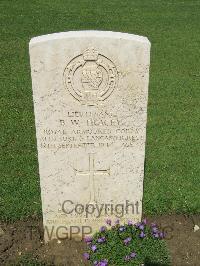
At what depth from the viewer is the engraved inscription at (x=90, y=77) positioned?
3938mm

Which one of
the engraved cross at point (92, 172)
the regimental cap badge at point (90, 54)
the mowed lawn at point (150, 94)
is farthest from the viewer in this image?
the mowed lawn at point (150, 94)

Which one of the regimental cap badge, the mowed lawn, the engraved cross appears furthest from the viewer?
the mowed lawn

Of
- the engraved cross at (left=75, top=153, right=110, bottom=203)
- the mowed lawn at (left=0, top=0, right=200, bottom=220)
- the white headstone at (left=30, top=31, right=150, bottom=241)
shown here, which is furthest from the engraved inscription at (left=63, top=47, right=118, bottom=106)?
the mowed lawn at (left=0, top=0, right=200, bottom=220)

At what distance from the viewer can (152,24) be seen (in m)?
14.6

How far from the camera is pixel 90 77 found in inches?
158

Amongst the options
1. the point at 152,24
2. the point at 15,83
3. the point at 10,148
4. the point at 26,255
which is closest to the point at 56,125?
the point at 26,255

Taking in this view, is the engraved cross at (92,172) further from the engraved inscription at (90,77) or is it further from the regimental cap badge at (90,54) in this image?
the regimental cap badge at (90,54)

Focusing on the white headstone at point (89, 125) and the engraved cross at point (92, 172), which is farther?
the engraved cross at point (92, 172)

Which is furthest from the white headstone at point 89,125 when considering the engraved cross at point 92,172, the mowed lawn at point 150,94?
the mowed lawn at point 150,94

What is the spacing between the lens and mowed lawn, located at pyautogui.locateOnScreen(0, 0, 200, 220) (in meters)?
5.69

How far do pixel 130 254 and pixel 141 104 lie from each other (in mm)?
1507

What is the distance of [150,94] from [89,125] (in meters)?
4.83

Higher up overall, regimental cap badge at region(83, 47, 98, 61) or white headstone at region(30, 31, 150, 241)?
regimental cap badge at region(83, 47, 98, 61)

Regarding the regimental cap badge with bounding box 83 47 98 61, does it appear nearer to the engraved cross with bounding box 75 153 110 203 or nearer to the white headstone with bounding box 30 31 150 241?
the white headstone with bounding box 30 31 150 241
